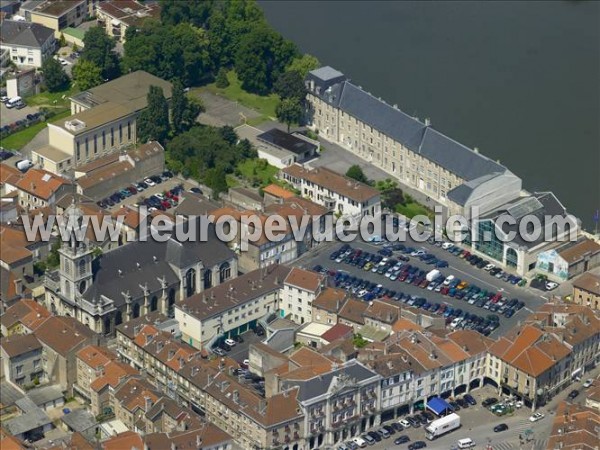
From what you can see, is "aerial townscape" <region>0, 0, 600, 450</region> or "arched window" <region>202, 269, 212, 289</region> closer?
"aerial townscape" <region>0, 0, 600, 450</region>

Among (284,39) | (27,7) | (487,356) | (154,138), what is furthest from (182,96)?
(487,356)

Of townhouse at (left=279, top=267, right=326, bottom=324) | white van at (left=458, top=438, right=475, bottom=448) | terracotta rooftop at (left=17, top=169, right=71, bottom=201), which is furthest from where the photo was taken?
terracotta rooftop at (left=17, top=169, right=71, bottom=201)

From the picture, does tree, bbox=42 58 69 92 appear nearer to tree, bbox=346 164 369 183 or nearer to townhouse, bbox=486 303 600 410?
tree, bbox=346 164 369 183

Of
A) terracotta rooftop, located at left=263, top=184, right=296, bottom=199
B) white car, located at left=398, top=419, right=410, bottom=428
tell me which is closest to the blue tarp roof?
white car, located at left=398, top=419, right=410, bottom=428

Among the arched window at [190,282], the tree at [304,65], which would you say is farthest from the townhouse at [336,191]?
the tree at [304,65]

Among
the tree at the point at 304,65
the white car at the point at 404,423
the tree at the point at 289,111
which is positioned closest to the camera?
the white car at the point at 404,423

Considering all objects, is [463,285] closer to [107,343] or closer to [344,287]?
[344,287]

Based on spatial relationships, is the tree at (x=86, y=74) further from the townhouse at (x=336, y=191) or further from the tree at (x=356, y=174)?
the tree at (x=356, y=174)
